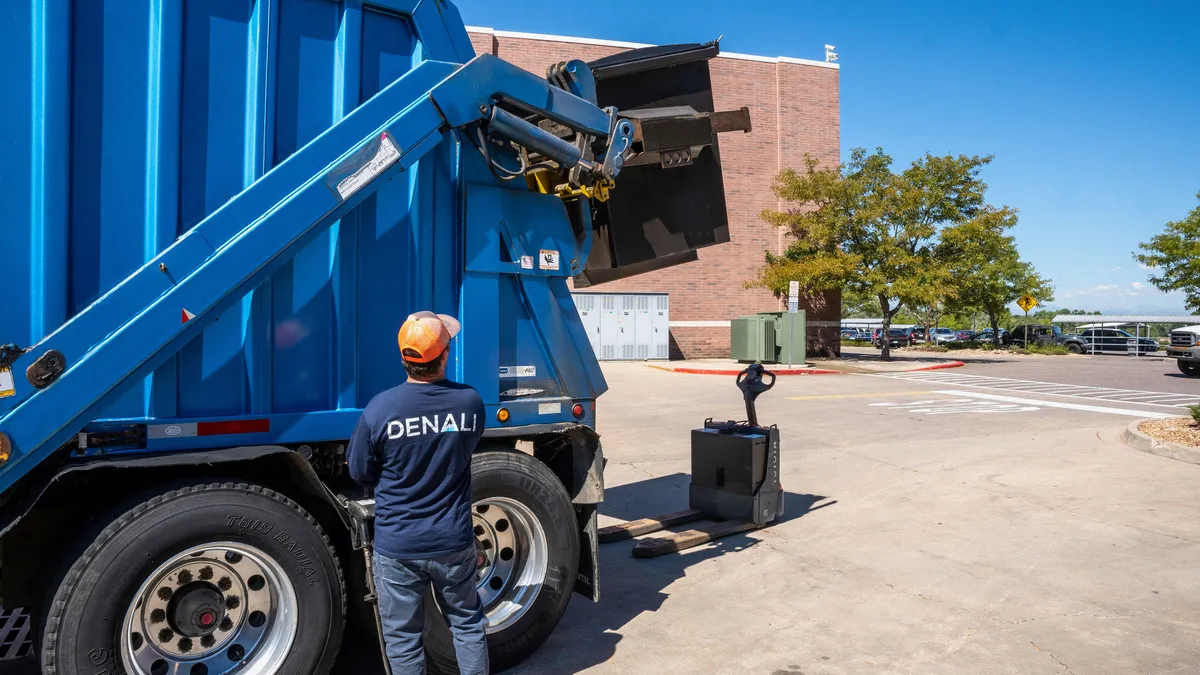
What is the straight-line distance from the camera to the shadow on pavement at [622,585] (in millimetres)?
4328

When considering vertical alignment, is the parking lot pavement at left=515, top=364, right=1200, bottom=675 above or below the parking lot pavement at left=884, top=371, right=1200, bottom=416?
below

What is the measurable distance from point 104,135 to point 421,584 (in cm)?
216

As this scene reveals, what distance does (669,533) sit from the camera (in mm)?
6477

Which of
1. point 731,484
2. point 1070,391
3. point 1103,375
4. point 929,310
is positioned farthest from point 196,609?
point 929,310

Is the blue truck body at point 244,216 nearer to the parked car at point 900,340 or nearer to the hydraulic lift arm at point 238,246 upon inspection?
the hydraulic lift arm at point 238,246

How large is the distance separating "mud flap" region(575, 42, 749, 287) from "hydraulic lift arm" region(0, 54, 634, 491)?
3.73 feet

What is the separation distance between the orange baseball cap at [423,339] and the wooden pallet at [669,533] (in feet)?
11.4

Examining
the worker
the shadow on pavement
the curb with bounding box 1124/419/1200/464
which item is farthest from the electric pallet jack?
the curb with bounding box 1124/419/1200/464

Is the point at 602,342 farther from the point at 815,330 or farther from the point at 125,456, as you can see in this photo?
the point at 125,456

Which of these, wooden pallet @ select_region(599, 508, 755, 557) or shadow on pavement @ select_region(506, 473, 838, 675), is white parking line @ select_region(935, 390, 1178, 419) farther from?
wooden pallet @ select_region(599, 508, 755, 557)

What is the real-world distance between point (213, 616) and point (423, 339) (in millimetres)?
1480

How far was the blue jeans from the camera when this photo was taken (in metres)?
3.12

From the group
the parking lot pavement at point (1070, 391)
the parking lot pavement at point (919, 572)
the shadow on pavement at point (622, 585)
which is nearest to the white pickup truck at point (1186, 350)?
the parking lot pavement at point (1070, 391)

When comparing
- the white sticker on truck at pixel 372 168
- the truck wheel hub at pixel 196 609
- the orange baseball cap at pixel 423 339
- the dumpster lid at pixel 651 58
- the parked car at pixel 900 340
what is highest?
the dumpster lid at pixel 651 58
